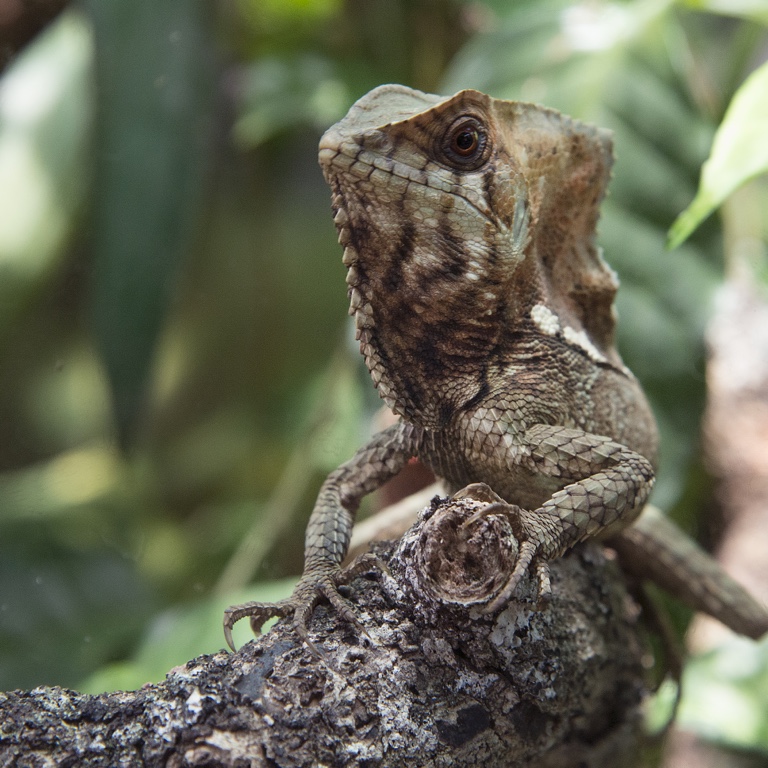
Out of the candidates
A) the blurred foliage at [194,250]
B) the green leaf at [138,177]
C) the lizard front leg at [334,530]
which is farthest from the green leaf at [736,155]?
the green leaf at [138,177]

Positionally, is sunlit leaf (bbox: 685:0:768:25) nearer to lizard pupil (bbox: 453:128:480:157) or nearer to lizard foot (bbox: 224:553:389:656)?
lizard pupil (bbox: 453:128:480:157)

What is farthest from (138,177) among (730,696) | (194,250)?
(730,696)

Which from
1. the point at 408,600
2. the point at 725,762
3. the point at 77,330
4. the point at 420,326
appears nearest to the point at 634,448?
the point at 420,326

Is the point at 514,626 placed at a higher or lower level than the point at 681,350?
lower

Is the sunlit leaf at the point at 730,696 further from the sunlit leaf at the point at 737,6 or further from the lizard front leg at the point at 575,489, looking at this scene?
the sunlit leaf at the point at 737,6

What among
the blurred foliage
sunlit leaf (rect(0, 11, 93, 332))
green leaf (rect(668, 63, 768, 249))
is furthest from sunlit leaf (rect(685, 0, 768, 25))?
sunlit leaf (rect(0, 11, 93, 332))

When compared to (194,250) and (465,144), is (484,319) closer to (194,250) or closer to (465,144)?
(465,144)

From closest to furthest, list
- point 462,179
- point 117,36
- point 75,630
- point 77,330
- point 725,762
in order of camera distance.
→ point 462,179 < point 725,762 < point 75,630 < point 117,36 < point 77,330

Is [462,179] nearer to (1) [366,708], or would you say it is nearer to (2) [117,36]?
(1) [366,708]
